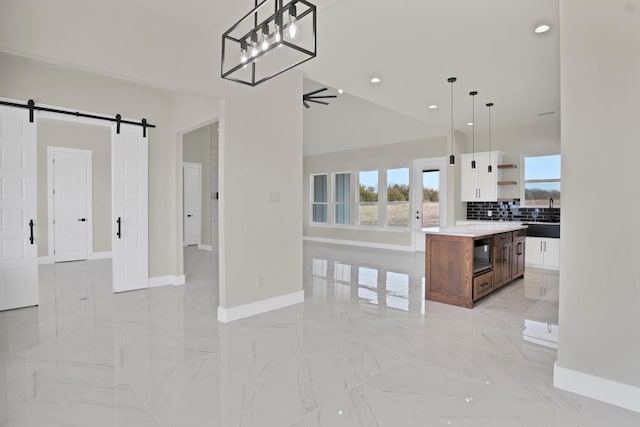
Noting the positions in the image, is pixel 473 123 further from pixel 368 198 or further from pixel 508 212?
pixel 368 198

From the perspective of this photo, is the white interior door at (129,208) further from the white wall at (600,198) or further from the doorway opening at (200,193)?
the white wall at (600,198)

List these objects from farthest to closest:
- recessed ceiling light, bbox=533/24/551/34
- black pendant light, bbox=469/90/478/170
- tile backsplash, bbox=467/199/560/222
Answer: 1. tile backsplash, bbox=467/199/560/222
2. black pendant light, bbox=469/90/478/170
3. recessed ceiling light, bbox=533/24/551/34

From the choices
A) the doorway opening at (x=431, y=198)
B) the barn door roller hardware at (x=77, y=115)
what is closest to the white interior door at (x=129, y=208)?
the barn door roller hardware at (x=77, y=115)

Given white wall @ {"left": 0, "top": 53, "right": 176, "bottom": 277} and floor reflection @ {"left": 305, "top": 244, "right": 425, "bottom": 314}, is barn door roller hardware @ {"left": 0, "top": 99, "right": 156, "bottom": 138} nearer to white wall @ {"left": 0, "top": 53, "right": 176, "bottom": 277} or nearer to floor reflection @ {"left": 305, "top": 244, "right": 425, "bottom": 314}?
white wall @ {"left": 0, "top": 53, "right": 176, "bottom": 277}

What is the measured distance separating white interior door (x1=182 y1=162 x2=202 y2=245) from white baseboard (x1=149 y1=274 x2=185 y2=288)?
4.07m

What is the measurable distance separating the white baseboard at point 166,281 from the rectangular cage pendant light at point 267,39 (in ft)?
10.4

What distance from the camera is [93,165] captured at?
750 centimetres

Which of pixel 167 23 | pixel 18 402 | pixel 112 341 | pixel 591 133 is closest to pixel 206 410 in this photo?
pixel 18 402

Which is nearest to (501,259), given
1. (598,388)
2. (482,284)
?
(482,284)

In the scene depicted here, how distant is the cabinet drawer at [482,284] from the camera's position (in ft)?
13.9

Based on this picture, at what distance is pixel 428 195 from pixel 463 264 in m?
4.51

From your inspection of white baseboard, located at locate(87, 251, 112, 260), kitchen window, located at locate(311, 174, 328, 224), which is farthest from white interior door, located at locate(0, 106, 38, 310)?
kitchen window, located at locate(311, 174, 328, 224)

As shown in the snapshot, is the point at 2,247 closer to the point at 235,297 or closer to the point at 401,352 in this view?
the point at 235,297

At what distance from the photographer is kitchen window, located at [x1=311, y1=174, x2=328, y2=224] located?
10.8m
